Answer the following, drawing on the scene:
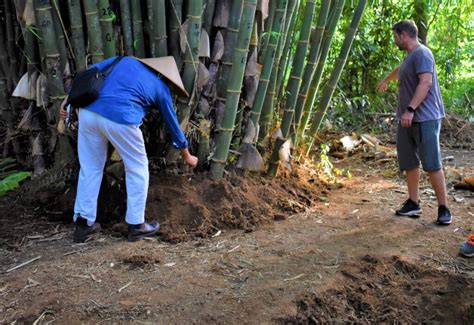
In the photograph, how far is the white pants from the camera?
3203mm

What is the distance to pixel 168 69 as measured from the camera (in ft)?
11.2

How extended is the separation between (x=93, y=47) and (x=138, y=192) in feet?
3.61

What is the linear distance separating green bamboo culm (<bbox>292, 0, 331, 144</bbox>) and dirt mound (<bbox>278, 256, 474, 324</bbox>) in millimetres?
1891

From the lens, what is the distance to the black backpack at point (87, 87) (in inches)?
122

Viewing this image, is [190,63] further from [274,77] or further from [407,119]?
[407,119]

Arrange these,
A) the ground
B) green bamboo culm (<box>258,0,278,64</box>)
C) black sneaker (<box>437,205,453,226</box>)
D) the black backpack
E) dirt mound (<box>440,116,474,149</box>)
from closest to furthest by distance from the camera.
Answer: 1. the ground
2. the black backpack
3. black sneaker (<box>437,205,453,226</box>)
4. green bamboo culm (<box>258,0,278,64</box>)
5. dirt mound (<box>440,116,474,149</box>)

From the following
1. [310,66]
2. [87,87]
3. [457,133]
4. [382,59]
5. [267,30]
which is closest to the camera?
[87,87]

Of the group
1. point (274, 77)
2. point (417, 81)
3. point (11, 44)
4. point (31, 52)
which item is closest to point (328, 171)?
point (274, 77)

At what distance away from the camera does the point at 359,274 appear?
3.04m

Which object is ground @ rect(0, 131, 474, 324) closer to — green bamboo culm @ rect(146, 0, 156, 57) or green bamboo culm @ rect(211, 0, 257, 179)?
green bamboo culm @ rect(211, 0, 257, 179)

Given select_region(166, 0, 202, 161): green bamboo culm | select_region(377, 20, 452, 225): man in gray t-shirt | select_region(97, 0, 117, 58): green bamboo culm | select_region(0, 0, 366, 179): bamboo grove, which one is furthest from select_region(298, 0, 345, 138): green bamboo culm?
select_region(97, 0, 117, 58): green bamboo culm

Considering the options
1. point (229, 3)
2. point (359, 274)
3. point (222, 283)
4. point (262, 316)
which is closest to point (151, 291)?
point (222, 283)

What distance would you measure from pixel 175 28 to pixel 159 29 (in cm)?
16

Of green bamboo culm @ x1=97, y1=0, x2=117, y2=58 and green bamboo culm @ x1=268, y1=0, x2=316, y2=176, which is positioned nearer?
green bamboo culm @ x1=97, y1=0, x2=117, y2=58
